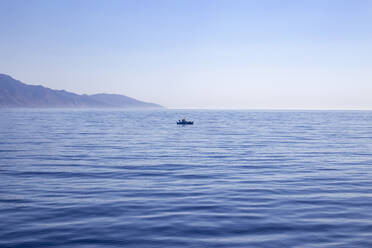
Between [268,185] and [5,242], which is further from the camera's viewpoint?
[268,185]

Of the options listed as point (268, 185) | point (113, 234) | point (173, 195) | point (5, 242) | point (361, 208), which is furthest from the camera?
point (268, 185)

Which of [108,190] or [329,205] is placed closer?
[329,205]

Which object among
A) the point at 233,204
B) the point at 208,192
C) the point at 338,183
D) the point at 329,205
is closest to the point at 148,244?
the point at 233,204

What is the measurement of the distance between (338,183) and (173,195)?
848cm

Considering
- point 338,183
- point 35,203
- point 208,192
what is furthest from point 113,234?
point 338,183

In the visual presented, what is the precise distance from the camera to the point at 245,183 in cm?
1633

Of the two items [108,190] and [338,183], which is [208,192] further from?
[338,183]

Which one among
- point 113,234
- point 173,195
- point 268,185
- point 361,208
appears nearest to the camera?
point 113,234

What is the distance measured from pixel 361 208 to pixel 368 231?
2766 millimetres

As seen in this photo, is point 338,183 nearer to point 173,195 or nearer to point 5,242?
point 173,195

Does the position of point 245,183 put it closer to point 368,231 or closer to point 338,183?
point 338,183

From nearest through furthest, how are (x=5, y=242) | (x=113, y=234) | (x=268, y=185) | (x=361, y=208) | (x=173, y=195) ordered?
(x=5, y=242) → (x=113, y=234) → (x=361, y=208) → (x=173, y=195) → (x=268, y=185)

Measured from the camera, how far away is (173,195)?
13.9 metres

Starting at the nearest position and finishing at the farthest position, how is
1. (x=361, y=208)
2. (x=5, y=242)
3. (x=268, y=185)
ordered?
1. (x=5, y=242)
2. (x=361, y=208)
3. (x=268, y=185)
